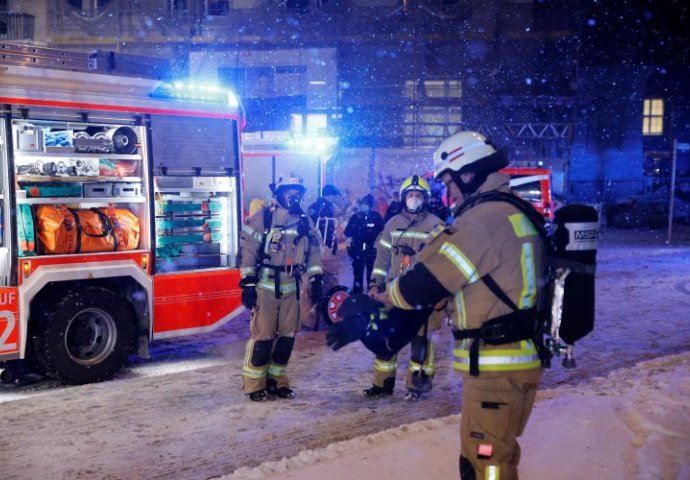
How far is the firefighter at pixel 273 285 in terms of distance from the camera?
6.22 metres

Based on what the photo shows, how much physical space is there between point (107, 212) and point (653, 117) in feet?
122

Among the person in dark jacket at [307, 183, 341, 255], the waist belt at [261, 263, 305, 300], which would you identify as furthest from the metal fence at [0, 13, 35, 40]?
the waist belt at [261, 263, 305, 300]

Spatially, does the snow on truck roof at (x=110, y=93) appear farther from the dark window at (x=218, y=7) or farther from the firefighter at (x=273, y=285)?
the dark window at (x=218, y=7)

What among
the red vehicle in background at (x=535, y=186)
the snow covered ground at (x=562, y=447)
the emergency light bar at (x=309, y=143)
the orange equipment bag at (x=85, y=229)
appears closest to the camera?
the snow covered ground at (x=562, y=447)

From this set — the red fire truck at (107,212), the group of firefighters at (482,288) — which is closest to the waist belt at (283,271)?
the red fire truck at (107,212)

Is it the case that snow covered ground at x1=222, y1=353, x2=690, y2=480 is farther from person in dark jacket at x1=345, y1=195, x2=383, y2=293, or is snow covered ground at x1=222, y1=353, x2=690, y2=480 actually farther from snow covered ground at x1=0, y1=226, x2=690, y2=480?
person in dark jacket at x1=345, y1=195, x2=383, y2=293

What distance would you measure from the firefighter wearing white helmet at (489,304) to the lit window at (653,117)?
3904 centimetres

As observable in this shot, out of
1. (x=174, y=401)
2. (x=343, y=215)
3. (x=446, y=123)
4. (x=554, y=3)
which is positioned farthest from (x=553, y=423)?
(x=554, y=3)

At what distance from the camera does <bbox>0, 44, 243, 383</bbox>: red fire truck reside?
6.41 meters

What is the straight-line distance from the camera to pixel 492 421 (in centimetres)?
315

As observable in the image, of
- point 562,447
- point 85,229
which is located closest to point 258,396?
point 85,229

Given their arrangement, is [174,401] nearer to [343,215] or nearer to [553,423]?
[553,423]

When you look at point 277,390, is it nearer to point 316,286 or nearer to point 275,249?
point 316,286

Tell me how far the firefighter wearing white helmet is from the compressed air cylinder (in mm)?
120
